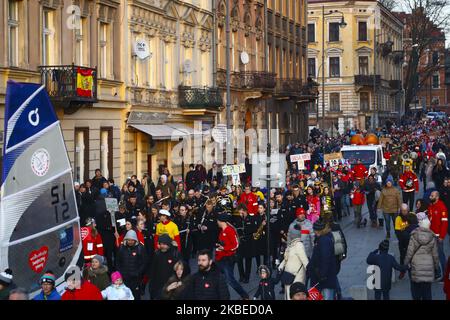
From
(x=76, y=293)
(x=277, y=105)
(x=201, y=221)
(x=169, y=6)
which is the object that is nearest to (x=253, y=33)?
(x=277, y=105)

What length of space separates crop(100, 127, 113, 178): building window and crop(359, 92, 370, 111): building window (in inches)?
2566

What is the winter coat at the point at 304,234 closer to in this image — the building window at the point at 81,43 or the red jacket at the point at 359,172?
the building window at the point at 81,43

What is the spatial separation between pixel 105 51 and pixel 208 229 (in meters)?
12.6

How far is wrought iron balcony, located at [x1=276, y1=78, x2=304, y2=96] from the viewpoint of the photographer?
2224 inches

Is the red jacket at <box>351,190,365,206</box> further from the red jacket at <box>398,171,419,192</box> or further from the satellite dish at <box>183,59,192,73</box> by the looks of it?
the satellite dish at <box>183,59,192,73</box>

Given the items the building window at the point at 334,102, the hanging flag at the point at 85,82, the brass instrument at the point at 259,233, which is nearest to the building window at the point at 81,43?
the hanging flag at the point at 85,82

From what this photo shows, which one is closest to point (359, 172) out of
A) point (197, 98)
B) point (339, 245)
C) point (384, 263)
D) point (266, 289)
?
point (197, 98)

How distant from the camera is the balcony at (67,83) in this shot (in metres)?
26.8

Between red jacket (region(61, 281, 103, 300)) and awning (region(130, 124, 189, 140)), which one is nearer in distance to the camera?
red jacket (region(61, 281, 103, 300))

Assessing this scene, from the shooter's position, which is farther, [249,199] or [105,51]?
[105,51]

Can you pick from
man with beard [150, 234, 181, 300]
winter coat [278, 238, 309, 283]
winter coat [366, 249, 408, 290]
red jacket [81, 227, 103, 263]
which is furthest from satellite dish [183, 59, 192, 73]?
man with beard [150, 234, 181, 300]

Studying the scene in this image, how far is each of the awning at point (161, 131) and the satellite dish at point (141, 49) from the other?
2.17 metres

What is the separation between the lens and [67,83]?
27.2 metres

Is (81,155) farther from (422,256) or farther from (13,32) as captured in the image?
(422,256)
